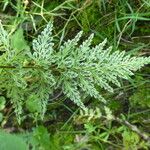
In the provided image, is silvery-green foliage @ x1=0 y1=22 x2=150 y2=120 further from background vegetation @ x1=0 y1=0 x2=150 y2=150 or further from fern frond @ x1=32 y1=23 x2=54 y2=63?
background vegetation @ x1=0 y1=0 x2=150 y2=150

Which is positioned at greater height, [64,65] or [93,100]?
[64,65]

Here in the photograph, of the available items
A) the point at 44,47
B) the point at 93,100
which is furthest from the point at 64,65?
the point at 93,100

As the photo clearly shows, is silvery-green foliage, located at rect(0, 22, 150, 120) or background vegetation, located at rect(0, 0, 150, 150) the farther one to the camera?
background vegetation, located at rect(0, 0, 150, 150)

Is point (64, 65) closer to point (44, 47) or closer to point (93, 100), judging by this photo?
point (44, 47)

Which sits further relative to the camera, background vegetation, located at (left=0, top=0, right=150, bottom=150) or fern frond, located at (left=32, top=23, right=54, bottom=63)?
background vegetation, located at (left=0, top=0, right=150, bottom=150)

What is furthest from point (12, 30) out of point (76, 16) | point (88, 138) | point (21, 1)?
point (88, 138)

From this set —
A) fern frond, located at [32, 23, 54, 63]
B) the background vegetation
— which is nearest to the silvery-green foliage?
fern frond, located at [32, 23, 54, 63]

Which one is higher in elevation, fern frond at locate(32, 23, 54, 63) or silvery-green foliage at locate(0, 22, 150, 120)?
fern frond at locate(32, 23, 54, 63)

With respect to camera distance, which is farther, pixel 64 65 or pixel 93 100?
pixel 93 100

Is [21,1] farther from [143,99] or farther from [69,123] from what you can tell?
[143,99]
